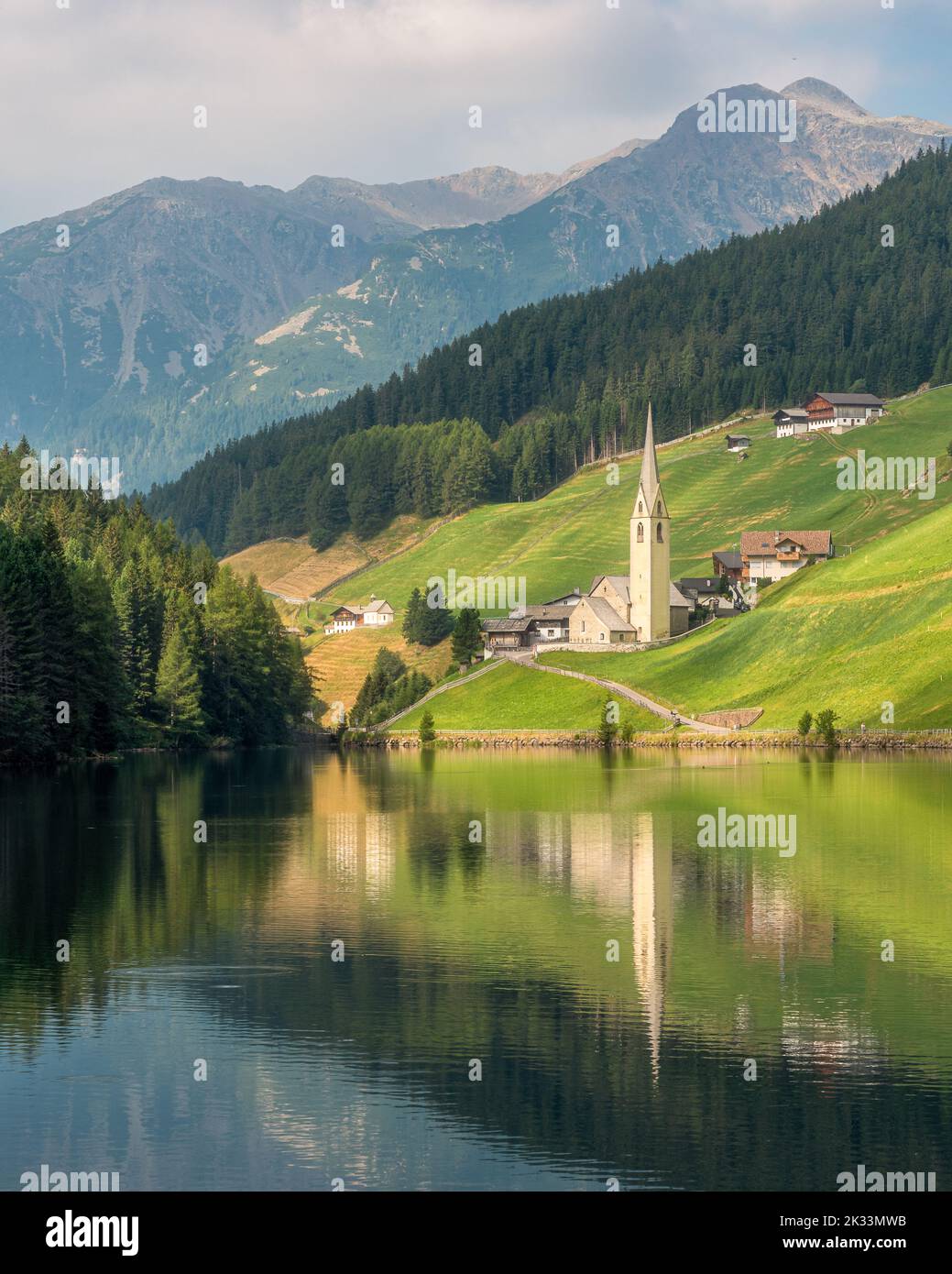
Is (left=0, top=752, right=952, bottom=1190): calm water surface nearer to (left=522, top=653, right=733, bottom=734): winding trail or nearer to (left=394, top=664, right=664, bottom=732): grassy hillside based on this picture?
(left=522, top=653, right=733, bottom=734): winding trail

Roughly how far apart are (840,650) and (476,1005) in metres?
125

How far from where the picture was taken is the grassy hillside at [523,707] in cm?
17212

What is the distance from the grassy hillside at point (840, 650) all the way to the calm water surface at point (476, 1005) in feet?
224

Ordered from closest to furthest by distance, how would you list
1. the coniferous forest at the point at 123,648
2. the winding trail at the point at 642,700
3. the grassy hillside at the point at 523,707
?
the coniferous forest at the point at 123,648, the winding trail at the point at 642,700, the grassy hillside at the point at 523,707

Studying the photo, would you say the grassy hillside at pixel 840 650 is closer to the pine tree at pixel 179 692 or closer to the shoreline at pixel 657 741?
the shoreline at pixel 657 741

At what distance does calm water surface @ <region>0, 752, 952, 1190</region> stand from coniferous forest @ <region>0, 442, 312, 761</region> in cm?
4235
